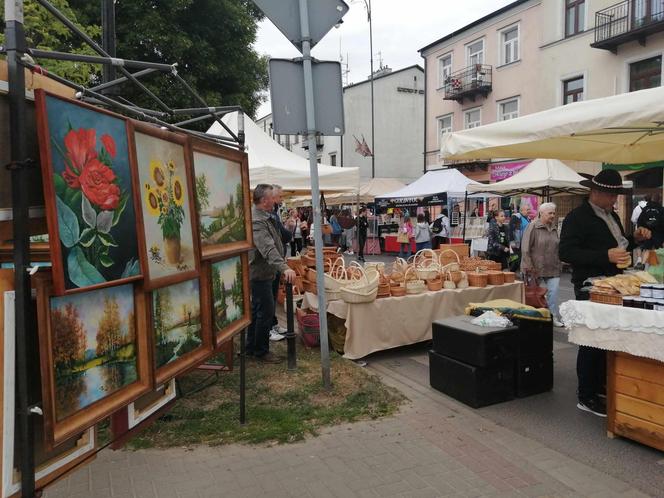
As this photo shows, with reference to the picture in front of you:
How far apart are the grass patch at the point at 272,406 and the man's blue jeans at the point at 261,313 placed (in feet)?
0.93

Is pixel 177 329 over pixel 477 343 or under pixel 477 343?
over

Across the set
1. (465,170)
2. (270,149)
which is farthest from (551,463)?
(465,170)

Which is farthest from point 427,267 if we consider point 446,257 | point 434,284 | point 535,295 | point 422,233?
point 422,233

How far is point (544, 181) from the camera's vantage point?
1158 cm

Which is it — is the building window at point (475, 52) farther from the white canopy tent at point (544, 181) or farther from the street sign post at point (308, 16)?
the street sign post at point (308, 16)

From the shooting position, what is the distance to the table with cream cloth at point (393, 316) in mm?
5383

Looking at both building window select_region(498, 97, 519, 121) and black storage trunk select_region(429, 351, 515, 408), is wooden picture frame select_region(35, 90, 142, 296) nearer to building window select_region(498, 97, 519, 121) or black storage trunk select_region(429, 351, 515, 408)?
black storage trunk select_region(429, 351, 515, 408)

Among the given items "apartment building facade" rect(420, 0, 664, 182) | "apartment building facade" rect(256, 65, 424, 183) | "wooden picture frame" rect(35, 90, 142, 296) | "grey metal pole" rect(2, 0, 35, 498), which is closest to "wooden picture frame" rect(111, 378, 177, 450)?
"grey metal pole" rect(2, 0, 35, 498)

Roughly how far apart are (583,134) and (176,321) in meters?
3.62

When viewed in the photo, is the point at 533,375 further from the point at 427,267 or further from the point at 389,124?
the point at 389,124

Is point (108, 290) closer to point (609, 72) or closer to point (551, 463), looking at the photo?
point (551, 463)

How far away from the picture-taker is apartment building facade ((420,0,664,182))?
56.8 feet

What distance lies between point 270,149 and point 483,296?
154 inches

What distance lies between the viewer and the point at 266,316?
535 cm
